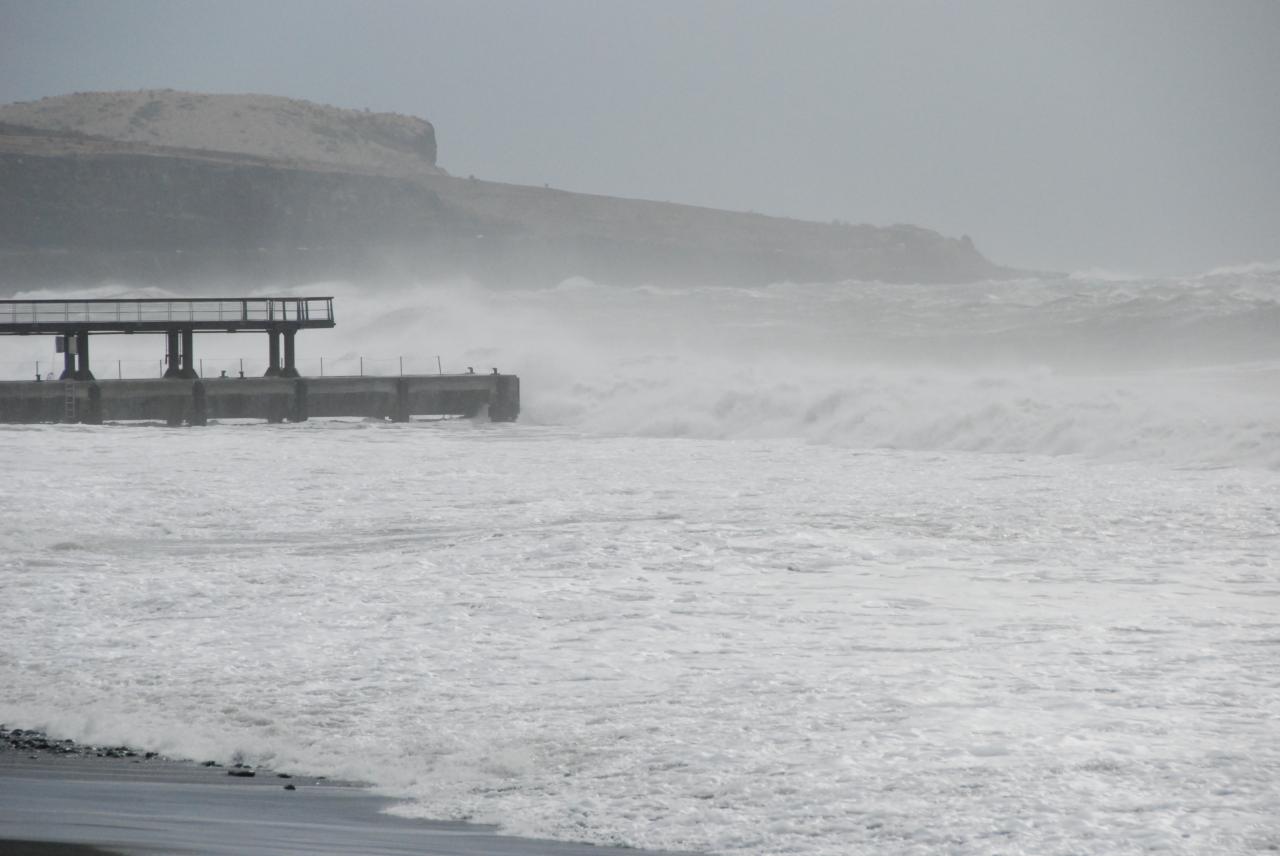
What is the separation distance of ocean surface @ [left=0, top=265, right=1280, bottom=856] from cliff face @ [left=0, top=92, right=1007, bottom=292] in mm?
127836

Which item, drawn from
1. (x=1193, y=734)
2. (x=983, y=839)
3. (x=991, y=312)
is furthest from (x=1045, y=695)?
(x=991, y=312)

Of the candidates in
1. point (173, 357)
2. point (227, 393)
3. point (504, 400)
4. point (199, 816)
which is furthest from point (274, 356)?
point (199, 816)

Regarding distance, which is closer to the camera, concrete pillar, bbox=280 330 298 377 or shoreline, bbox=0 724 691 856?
shoreline, bbox=0 724 691 856

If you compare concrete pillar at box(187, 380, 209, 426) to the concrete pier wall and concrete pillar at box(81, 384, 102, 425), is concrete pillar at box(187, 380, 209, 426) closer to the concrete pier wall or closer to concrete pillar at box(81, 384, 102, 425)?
the concrete pier wall

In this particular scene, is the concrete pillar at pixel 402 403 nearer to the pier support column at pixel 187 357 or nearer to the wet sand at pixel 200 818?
the pier support column at pixel 187 357

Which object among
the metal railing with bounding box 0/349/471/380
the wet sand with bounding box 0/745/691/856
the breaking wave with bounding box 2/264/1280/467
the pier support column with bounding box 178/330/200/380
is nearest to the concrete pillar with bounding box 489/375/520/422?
the breaking wave with bounding box 2/264/1280/467

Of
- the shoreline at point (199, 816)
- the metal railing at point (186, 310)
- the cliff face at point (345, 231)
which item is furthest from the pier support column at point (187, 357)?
the cliff face at point (345, 231)

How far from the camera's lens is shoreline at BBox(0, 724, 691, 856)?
594 cm

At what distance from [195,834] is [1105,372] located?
47781mm

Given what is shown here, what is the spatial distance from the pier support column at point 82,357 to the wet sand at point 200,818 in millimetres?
29415

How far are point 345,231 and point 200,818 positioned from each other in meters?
157

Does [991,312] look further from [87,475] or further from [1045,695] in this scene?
[1045,695]

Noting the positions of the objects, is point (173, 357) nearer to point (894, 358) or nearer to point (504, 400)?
point (504, 400)

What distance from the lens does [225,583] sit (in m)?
11.7
